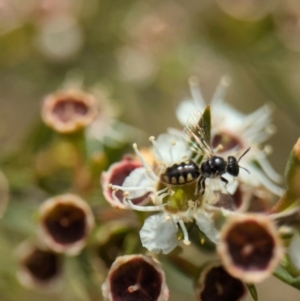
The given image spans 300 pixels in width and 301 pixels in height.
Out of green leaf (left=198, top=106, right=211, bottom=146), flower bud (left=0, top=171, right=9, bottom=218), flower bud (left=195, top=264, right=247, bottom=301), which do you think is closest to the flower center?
flower bud (left=0, top=171, right=9, bottom=218)

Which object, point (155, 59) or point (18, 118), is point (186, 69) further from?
point (18, 118)

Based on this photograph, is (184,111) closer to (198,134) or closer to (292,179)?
→ (198,134)

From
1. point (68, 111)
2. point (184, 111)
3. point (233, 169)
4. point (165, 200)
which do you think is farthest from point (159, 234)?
point (68, 111)

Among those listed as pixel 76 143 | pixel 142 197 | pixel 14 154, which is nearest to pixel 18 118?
pixel 14 154

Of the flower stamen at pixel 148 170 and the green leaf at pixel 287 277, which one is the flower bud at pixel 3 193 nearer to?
the flower stamen at pixel 148 170

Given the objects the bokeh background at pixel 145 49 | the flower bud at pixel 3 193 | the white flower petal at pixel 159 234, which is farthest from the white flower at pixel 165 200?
the bokeh background at pixel 145 49

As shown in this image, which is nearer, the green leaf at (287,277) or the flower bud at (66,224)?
the green leaf at (287,277)
